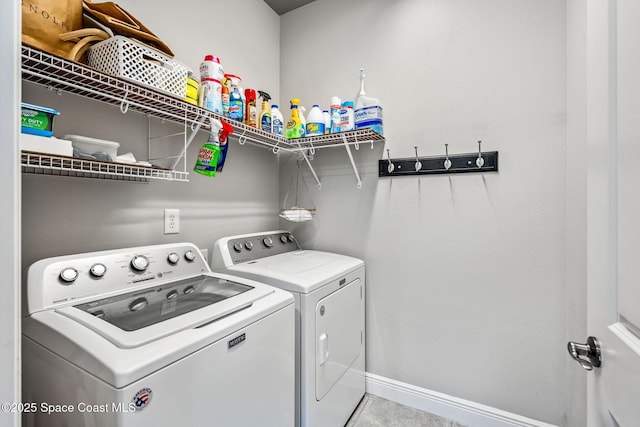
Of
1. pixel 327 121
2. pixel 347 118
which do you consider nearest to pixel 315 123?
pixel 327 121

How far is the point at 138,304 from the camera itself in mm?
1025

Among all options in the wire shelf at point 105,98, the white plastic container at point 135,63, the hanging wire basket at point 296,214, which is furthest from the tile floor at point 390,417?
the white plastic container at point 135,63

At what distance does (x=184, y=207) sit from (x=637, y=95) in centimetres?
174

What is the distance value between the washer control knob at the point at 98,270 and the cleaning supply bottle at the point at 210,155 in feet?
1.81

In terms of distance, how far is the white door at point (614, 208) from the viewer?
52 cm

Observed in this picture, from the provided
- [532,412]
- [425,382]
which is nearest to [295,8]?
[425,382]

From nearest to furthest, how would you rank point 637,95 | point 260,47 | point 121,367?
1. point 637,95
2. point 121,367
3. point 260,47

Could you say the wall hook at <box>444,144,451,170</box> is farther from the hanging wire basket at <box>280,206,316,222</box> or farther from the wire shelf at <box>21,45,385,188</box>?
the wire shelf at <box>21,45,385,188</box>

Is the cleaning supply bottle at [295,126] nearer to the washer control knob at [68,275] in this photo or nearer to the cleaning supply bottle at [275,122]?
the cleaning supply bottle at [275,122]

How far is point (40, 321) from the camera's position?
0.85 metres

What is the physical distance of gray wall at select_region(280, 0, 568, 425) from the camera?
151 centimetres

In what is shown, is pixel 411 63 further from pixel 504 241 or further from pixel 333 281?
pixel 333 281

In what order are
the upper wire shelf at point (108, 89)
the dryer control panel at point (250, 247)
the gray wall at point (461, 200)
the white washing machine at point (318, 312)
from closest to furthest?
the upper wire shelf at point (108, 89), the white washing machine at point (318, 312), the gray wall at point (461, 200), the dryer control panel at point (250, 247)

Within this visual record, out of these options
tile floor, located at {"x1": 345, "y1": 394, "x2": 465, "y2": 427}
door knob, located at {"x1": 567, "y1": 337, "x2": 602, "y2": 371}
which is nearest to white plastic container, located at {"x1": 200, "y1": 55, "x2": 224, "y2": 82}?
door knob, located at {"x1": 567, "y1": 337, "x2": 602, "y2": 371}
